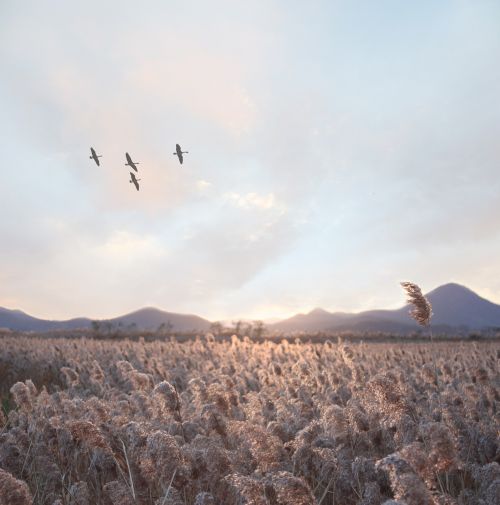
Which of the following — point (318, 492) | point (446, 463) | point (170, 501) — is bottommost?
point (318, 492)

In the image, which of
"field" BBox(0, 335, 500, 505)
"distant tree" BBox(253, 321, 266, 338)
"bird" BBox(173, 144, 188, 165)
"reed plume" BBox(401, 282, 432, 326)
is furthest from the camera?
"distant tree" BBox(253, 321, 266, 338)

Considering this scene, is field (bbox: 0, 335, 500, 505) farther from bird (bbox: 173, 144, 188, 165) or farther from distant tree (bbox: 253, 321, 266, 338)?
distant tree (bbox: 253, 321, 266, 338)

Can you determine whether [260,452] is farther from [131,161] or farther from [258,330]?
[258,330]

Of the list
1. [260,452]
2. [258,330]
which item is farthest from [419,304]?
[258,330]

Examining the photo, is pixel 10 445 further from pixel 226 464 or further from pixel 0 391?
pixel 0 391

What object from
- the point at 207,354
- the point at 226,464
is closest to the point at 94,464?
the point at 226,464

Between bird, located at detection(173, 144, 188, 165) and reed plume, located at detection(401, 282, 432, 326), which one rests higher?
bird, located at detection(173, 144, 188, 165)

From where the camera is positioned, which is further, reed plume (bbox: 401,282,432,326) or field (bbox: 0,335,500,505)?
reed plume (bbox: 401,282,432,326)

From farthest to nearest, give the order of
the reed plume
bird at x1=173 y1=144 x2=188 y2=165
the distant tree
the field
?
1. the distant tree
2. bird at x1=173 y1=144 x2=188 y2=165
3. the reed plume
4. the field

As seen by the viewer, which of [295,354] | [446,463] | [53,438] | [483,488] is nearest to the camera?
[446,463]

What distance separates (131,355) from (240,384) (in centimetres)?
944

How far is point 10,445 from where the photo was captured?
4910mm

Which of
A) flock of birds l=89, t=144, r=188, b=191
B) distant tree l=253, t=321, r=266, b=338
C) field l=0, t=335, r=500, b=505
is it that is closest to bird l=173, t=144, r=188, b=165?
flock of birds l=89, t=144, r=188, b=191

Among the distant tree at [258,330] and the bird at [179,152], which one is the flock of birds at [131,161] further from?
the distant tree at [258,330]
